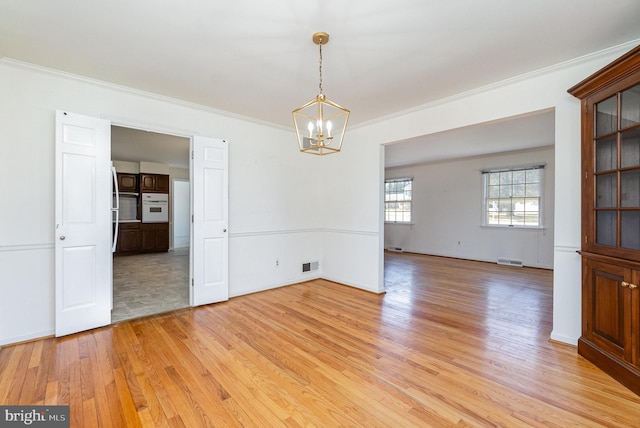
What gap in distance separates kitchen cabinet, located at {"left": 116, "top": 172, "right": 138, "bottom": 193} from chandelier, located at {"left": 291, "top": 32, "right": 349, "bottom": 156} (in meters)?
5.81

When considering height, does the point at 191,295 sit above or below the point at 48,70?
below

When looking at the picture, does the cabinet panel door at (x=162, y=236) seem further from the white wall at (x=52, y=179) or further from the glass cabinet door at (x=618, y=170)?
the glass cabinet door at (x=618, y=170)

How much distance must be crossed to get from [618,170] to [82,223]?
4.88 metres

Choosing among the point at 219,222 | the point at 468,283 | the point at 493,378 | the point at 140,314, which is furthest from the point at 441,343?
the point at 140,314

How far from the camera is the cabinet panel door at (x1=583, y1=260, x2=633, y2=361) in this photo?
2078mm

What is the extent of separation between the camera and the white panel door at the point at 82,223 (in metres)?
2.83

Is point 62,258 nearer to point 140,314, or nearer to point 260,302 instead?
point 140,314

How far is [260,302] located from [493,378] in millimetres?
2803

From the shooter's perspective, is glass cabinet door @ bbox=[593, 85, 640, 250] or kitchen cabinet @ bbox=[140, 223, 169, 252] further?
kitchen cabinet @ bbox=[140, 223, 169, 252]

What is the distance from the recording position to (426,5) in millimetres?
1937

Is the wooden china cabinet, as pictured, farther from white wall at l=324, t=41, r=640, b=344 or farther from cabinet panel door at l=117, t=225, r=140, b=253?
cabinet panel door at l=117, t=225, r=140, b=253

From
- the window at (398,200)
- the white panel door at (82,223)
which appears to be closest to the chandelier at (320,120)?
the white panel door at (82,223)

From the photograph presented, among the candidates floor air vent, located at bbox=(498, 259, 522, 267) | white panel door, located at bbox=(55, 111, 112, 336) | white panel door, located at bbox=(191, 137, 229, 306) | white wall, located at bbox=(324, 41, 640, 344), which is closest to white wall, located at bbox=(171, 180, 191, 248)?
white panel door, located at bbox=(191, 137, 229, 306)

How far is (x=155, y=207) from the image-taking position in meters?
8.18
